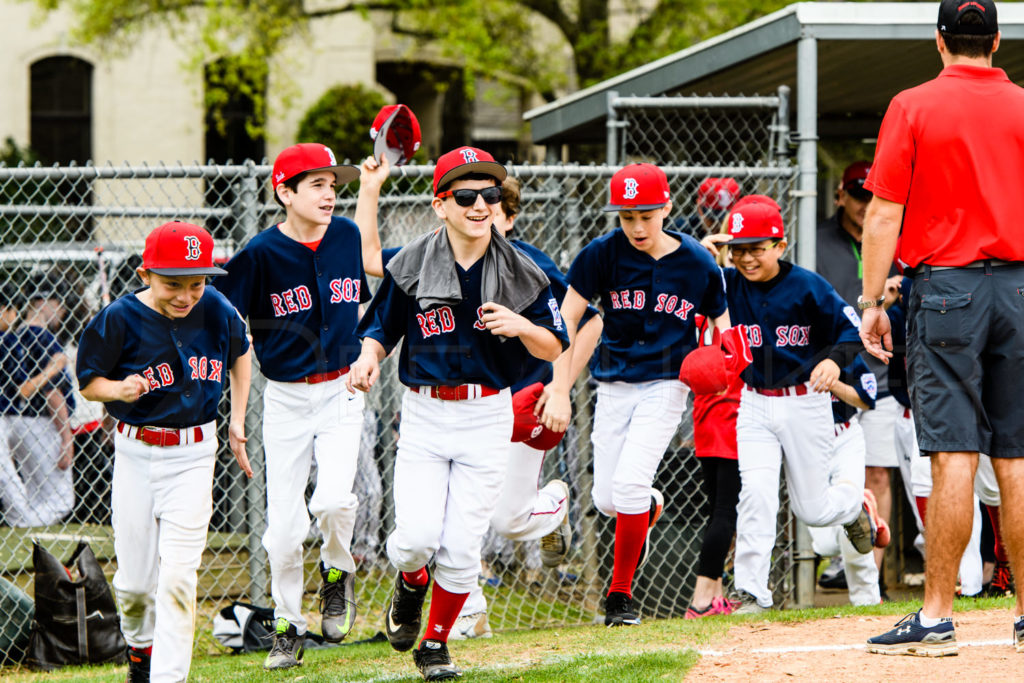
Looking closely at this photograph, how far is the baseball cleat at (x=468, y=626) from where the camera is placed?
5.72 metres

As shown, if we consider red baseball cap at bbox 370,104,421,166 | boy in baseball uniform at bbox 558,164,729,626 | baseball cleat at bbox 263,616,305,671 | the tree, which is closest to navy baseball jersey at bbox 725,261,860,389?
boy in baseball uniform at bbox 558,164,729,626

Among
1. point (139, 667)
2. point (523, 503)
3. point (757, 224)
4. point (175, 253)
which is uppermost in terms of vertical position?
point (757, 224)

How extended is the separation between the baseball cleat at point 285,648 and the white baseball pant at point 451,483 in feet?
2.92

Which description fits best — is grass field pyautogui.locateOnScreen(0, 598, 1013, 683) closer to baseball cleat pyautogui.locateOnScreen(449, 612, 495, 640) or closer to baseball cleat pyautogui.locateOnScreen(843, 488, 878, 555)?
baseball cleat pyautogui.locateOnScreen(449, 612, 495, 640)

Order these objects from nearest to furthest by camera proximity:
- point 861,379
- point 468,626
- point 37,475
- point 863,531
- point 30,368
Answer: point 468,626
point 863,531
point 861,379
point 30,368
point 37,475

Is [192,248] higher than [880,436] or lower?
higher

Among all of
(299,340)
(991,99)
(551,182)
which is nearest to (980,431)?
(991,99)

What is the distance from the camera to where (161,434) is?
4598mm

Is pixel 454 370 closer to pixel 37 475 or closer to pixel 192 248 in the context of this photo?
pixel 192 248

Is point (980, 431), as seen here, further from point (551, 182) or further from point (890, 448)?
point (551, 182)

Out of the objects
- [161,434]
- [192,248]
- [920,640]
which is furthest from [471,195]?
[920,640]

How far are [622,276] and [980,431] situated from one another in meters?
2.09

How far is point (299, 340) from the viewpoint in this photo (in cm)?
546

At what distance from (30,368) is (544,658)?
415 cm
